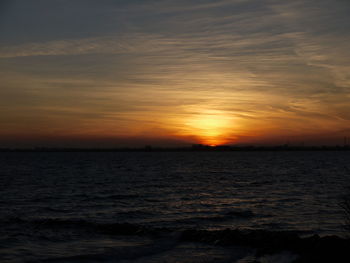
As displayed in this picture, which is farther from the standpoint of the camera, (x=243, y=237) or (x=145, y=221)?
(x=145, y=221)

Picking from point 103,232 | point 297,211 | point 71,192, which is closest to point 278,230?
point 297,211

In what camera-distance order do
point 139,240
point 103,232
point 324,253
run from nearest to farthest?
1. point 324,253
2. point 139,240
3. point 103,232

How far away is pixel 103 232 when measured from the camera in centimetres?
1852

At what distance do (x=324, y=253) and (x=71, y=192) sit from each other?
2754cm

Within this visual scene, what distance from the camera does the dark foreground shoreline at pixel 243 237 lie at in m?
12.5

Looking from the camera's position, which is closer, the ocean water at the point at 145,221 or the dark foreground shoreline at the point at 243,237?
the dark foreground shoreline at the point at 243,237

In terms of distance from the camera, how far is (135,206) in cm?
2662

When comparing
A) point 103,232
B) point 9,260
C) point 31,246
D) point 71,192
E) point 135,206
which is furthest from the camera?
point 71,192

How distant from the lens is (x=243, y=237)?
1659 centimetres

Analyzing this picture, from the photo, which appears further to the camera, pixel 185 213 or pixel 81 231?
pixel 185 213

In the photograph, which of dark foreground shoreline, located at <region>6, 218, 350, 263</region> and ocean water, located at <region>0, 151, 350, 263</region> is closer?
dark foreground shoreline, located at <region>6, 218, 350, 263</region>

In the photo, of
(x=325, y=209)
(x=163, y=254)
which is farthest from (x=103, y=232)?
(x=325, y=209)

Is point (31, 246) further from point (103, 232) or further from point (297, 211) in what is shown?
point (297, 211)

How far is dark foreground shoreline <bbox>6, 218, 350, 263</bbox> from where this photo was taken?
41.1ft
